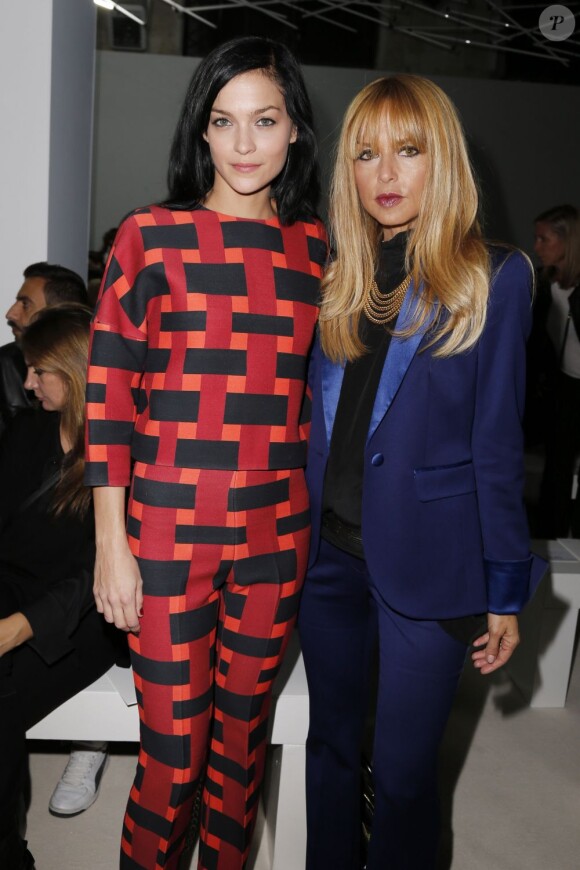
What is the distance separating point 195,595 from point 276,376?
37 cm

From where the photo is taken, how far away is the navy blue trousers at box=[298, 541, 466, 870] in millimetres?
1561

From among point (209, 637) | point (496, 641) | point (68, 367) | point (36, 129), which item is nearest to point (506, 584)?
point (496, 641)

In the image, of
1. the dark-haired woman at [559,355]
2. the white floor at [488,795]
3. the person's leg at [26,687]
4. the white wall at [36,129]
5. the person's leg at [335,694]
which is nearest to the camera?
the person's leg at [335,694]

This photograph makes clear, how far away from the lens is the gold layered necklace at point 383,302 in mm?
1540

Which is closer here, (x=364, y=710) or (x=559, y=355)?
(x=364, y=710)

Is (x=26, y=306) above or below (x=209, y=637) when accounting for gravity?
above

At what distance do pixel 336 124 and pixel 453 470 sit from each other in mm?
5195

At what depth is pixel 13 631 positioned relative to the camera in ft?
6.41

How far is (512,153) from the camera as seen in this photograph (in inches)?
269

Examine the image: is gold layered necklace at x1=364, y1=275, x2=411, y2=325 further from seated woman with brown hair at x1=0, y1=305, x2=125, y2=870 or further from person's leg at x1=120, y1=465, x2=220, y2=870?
seated woman with brown hair at x1=0, y1=305, x2=125, y2=870

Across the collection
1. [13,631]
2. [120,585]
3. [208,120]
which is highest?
[208,120]

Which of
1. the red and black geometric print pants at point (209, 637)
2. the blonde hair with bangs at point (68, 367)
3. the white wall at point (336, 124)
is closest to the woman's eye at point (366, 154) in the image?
the red and black geometric print pants at point (209, 637)

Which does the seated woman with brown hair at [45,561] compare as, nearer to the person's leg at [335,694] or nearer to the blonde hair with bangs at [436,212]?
the person's leg at [335,694]

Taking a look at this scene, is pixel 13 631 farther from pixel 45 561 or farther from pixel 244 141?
pixel 244 141
